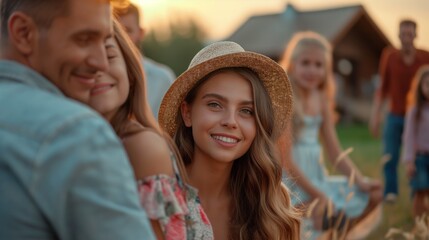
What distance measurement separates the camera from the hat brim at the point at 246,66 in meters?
3.21

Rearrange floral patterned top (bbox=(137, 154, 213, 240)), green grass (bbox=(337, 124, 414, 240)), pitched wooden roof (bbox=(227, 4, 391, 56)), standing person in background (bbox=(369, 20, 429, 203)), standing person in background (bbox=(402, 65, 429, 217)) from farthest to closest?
pitched wooden roof (bbox=(227, 4, 391, 56)) < standing person in background (bbox=(369, 20, 429, 203)) < standing person in background (bbox=(402, 65, 429, 217)) < green grass (bbox=(337, 124, 414, 240)) < floral patterned top (bbox=(137, 154, 213, 240))

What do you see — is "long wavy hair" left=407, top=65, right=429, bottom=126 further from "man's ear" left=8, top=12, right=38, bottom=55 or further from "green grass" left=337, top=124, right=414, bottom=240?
"man's ear" left=8, top=12, right=38, bottom=55

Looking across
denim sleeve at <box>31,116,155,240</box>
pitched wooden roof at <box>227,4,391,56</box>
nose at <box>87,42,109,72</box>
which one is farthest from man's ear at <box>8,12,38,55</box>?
pitched wooden roof at <box>227,4,391,56</box>

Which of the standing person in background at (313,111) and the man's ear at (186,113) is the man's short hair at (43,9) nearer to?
the man's ear at (186,113)

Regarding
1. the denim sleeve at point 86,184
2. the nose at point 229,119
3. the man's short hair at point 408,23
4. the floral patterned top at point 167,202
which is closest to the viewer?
the denim sleeve at point 86,184

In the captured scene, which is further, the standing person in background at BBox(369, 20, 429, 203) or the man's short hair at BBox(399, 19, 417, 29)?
the standing person in background at BBox(369, 20, 429, 203)

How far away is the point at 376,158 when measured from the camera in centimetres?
1545

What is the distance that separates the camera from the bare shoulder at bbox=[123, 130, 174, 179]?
214 centimetres

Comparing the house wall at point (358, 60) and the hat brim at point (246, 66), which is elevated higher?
the hat brim at point (246, 66)

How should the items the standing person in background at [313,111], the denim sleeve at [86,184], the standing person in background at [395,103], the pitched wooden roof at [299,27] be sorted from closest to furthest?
the denim sleeve at [86,184] → the standing person in background at [313,111] → the standing person in background at [395,103] → the pitched wooden roof at [299,27]

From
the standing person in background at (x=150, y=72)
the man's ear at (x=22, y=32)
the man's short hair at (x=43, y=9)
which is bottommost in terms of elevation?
the standing person in background at (x=150, y=72)

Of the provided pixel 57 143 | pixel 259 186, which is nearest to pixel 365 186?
pixel 259 186

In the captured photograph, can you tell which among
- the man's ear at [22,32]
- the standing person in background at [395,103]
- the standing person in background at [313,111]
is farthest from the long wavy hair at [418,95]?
the man's ear at [22,32]

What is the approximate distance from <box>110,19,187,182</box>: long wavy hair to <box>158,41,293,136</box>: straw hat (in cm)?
90
